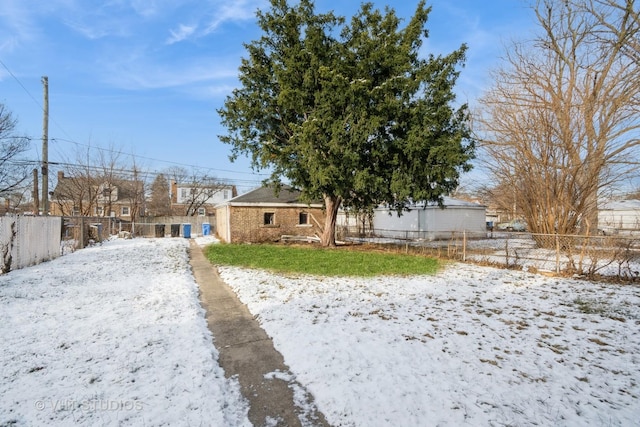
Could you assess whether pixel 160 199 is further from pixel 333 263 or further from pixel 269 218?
pixel 333 263

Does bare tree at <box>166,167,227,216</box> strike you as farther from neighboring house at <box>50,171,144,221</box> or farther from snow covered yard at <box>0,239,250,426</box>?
snow covered yard at <box>0,239,250,426</box>

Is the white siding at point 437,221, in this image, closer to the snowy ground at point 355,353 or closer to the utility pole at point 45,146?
the snowy ground at point 355,353

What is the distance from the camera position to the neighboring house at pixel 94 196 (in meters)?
26.6

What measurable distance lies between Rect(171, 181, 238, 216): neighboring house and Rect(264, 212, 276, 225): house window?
25.3 metres

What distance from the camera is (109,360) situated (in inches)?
160

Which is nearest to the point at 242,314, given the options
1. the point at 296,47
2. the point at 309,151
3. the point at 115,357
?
the point at 115,357

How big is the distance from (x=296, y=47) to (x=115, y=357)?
15131 mm

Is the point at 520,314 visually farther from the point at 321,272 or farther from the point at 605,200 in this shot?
the point at 605,200

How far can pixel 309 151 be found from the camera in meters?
14.0

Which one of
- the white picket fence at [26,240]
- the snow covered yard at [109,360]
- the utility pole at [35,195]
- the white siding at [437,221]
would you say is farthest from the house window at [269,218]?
the snow covered yard at [109,360]

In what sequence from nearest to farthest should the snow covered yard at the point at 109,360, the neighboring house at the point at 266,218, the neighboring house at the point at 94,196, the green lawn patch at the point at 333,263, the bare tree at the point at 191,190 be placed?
the snow covered yard at the point at 109,360
the green lawn patch at the point at 333,263
the neighboring house at the point at 266,218
the neighboring house at the point at 94,196
the bare tree at the point at 191,190

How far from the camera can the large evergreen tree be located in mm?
13703

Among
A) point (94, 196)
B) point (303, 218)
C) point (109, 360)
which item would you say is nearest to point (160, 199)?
point (94, 196)

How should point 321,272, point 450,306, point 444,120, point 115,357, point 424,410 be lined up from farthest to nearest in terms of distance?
1. point 444,120
2. point 321,272
3. point 450,306
4. point 115,357
5. point 424,410
